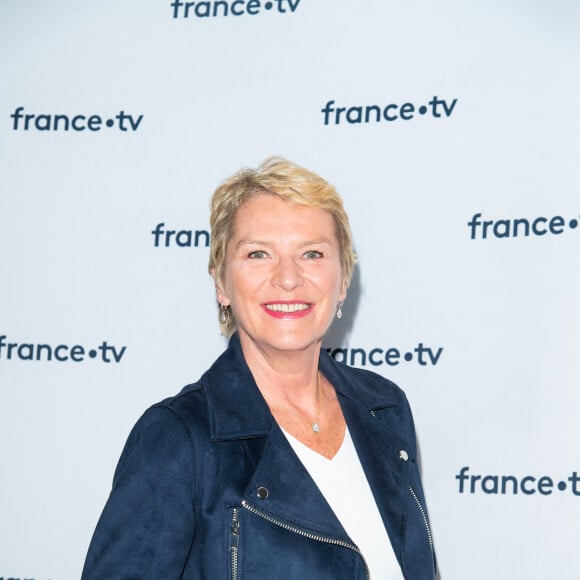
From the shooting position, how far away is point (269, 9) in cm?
327

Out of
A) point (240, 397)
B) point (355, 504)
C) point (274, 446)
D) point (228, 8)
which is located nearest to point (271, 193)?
point (240, 397)

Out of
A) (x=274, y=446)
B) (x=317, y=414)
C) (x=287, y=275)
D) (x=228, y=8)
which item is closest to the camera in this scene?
(x=274, y=446)

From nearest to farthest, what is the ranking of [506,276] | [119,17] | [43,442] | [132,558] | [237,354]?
[132,558] < [237,354] < [506,276] < [43,442] < [119,17]

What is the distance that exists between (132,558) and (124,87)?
82.6 inches

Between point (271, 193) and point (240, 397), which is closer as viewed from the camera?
point (240, 397)

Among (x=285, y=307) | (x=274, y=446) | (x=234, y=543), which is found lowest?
(x=234, y=543)

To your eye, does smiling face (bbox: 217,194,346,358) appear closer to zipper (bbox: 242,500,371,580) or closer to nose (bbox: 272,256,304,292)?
nose (bbox: 272,256,304,292)

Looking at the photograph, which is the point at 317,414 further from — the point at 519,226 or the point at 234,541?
the point at 519,226

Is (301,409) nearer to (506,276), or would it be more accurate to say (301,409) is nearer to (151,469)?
(151,469)

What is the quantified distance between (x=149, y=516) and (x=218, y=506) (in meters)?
0.13

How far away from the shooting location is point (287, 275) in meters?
1.99

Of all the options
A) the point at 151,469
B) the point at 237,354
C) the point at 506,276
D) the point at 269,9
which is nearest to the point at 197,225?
the point at 269,9

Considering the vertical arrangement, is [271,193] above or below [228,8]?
below

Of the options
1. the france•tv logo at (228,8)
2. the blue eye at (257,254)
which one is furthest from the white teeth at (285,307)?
the france•tv logo at (228,8)
